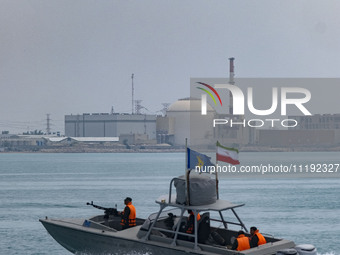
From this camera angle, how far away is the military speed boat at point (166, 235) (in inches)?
648

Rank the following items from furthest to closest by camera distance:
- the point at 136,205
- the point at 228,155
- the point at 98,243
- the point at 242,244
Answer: the point at 136,205 → the point at 98,243 → the point at 228,155 → the point at 242,244

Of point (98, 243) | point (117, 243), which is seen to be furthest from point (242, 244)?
point (98, 243)

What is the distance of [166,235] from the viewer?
17.8m

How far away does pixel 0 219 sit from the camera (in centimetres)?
3638

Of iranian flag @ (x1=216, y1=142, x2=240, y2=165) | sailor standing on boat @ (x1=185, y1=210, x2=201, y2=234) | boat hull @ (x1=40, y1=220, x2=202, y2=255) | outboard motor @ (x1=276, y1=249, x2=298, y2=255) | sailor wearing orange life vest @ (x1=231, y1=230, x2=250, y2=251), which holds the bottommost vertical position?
boat hull @ (x1=40, y1=220, x2=202, y2=255)

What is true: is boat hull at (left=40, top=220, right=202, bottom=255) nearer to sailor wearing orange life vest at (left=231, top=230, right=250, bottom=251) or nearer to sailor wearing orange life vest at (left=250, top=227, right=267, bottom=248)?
sailor wearing orange life vest at (left=231, top=230, right=250, bottom=251)

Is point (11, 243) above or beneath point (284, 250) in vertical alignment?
beneath

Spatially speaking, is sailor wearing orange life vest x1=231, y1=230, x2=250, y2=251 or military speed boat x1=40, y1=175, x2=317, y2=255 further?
military speed boat x1=40, y1=175, x2=317, y2=255

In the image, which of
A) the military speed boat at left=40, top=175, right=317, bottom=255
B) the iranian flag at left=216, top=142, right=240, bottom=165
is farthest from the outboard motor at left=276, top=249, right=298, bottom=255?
the iranian flag at left=216, top=142, right=240, bottom=165

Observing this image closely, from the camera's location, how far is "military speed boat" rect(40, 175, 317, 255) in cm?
1645

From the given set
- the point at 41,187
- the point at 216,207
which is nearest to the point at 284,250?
the point at 216,207

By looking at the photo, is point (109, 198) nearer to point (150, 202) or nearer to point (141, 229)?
point (150, 202)

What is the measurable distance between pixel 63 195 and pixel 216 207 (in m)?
37.3

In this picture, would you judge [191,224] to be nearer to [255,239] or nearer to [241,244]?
[241,244]
